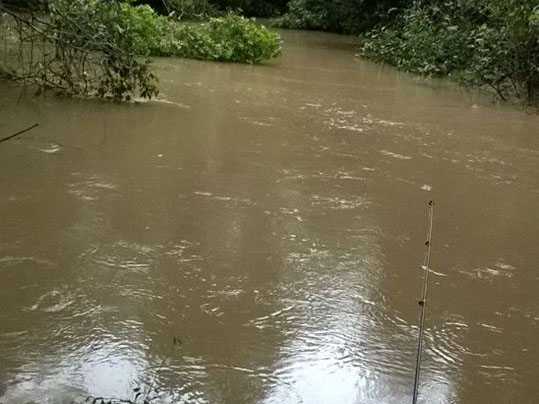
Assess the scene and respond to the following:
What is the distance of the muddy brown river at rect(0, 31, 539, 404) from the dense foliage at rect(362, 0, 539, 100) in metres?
3.36

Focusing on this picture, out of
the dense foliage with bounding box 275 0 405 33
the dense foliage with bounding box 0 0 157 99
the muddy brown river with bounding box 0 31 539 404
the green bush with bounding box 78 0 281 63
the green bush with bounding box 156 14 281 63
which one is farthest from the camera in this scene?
the dense foliage with bounding box 275 0 405 33

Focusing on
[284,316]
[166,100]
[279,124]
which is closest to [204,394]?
[284,316]

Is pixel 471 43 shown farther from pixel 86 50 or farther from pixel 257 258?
pixel 257 258

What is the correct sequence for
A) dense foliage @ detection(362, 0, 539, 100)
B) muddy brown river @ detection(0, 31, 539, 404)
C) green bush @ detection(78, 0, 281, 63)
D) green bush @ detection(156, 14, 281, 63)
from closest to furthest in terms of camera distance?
muddy brown river @ detection(0, 31, 539, 404) < dense foliage @ detection(362, 0, 539, 100) < green bush @ detection(78, 0, 281, 63) < green bush @ detection(156, 14, 281, 63)

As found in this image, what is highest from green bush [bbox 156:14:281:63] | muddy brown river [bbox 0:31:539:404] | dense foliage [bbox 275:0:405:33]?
dense foliage [bbox 275:0:405:33]

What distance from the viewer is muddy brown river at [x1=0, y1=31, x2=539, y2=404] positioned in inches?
131

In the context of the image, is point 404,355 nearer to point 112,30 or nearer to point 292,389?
point 292,389

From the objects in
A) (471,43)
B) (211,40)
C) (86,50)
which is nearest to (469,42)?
(471,43)

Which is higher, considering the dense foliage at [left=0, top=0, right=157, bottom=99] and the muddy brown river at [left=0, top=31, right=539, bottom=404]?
the dense foliage at [left=0, top=0, right=157, bottom=99]

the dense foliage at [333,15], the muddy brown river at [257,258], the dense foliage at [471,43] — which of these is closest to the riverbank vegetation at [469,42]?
the dense foliage at [471,43]

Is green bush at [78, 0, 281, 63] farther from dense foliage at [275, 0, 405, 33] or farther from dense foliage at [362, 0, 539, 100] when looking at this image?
dense foliage at [275, 0, 405, 33]

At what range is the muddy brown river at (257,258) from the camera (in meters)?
3.34

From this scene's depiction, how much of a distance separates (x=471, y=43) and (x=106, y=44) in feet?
26.0

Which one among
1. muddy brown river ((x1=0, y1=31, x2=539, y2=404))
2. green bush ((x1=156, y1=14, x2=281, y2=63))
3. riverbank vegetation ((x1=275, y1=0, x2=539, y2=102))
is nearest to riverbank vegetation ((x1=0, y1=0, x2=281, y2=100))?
green bush ((x1=156, y1=14, x2=281, y2=63))
